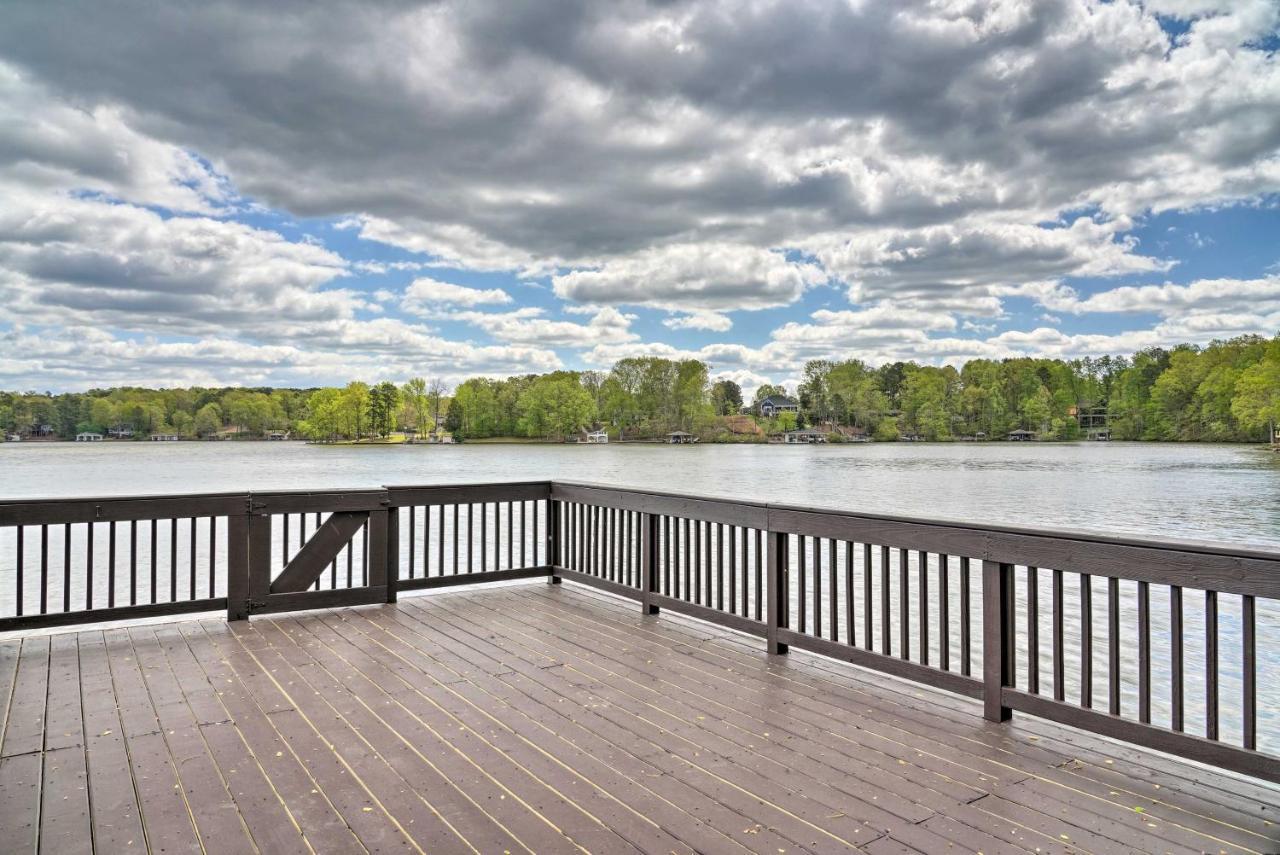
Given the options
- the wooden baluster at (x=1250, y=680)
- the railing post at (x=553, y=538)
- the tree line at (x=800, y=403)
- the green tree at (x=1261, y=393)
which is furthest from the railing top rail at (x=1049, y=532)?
the green tree at (x=1261, y=393)

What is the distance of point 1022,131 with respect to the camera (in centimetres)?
2820

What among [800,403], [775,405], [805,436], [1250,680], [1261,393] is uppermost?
[775,405]

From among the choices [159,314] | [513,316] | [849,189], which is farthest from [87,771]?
[513,316]

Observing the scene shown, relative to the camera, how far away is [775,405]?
110125mm

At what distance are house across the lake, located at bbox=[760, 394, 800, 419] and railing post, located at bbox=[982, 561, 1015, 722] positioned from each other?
104 meters

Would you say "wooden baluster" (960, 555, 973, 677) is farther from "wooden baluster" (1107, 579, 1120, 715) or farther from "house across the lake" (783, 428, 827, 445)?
"house across the lake" (783, 428, 827, 445)

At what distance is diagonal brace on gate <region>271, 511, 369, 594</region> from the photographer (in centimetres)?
516

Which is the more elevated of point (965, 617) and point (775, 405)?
point (775, 405)

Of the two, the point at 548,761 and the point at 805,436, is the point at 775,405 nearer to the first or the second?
the point at 805,436

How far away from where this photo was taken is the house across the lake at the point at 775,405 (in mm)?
107613

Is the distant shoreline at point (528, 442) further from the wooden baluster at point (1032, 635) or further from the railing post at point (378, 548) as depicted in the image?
the wooden baluster at point (1032, 635)

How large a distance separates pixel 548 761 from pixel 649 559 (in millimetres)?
2538

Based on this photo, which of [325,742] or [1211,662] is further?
[325,742]

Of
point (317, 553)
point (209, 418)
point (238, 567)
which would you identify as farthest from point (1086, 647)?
point (209, 418)
